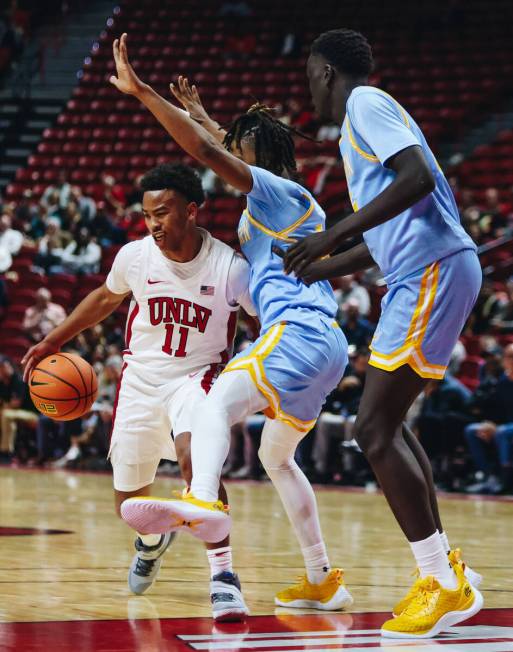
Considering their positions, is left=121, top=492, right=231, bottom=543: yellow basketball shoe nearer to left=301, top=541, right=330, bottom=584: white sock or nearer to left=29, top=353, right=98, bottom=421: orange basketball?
left=301, top=541, right=330, bottom=584: white sock

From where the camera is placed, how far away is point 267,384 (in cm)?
381

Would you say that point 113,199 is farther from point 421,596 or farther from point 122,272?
point 421,596

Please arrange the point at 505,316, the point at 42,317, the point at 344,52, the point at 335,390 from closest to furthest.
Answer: the point at 344,52
the point at 335,390
the point at 505,316
the point at 42,317

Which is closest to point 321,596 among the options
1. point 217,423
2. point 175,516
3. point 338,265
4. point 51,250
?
point 217,423

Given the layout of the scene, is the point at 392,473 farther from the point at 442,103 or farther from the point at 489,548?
the point at 442,103

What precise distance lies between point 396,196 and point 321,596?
152 cm

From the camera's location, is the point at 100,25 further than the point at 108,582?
Yes

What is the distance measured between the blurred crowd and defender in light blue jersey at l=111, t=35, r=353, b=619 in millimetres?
3559

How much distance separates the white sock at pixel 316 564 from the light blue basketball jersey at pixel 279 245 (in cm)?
83

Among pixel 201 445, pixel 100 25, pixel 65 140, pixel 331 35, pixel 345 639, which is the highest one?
pixel 331 35

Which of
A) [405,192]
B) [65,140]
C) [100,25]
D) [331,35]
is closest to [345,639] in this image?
[405,192]

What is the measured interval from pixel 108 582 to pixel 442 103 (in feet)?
47.0

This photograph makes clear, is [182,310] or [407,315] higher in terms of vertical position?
[407,315]

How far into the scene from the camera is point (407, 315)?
11.7ft
